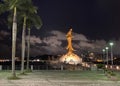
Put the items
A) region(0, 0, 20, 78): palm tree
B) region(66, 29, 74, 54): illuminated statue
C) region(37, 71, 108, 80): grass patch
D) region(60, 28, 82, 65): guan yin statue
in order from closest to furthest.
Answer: region(37, 71, 108, 80): grass patch, region(0, 0, 20, 78): palm tree, region(60, 28, 82, 65): guan yin statue, region(66, 29, 74, 54): illuminated statue

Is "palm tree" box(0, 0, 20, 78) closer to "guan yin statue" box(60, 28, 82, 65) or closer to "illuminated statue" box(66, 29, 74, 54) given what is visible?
"guan yin statue" box(60, 28, 82, 65)

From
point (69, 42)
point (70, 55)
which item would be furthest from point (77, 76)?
point (69, 42)

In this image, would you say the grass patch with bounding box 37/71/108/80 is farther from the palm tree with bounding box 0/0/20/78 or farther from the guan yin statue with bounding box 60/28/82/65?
the guan yin statue with bounding box 60/28/82/65

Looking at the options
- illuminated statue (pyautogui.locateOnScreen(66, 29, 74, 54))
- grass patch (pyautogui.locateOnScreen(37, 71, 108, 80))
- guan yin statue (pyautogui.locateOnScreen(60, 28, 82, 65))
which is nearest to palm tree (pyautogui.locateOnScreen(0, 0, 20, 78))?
grass patch (pyautogui.locateOnScreen(37, 71, 108, 80))

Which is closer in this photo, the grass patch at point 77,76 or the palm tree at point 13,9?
the grass patch at point 77,76

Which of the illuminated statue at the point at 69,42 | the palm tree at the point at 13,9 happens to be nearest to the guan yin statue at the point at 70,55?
the illuminated statue at the point at 69,42

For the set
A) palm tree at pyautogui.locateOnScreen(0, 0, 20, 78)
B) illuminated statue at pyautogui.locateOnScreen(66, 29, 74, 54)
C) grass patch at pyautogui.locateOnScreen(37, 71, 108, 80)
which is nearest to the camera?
grass patch at pyautogui.locateOnScreen(37, 71, 108, 80)

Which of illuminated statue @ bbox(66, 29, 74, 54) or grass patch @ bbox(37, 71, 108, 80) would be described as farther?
illuminated statue @ bbox(66, 29, 74, 54)

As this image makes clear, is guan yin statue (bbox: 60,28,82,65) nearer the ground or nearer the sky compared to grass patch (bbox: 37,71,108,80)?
nearer the sky

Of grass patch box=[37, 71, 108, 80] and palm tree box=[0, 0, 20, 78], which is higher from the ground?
palm tree box=[0, 0, 20, 78]

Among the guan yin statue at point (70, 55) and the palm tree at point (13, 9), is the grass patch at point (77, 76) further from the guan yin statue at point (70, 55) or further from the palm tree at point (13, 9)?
the guan yin statue at point (70, 55)

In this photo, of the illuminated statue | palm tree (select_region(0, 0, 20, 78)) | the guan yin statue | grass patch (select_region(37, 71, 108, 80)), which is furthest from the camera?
the illuminated statue

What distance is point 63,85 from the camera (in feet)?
108

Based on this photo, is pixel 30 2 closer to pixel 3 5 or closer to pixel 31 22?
pixel 3 5
